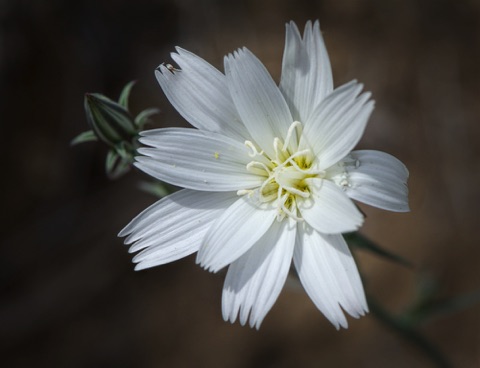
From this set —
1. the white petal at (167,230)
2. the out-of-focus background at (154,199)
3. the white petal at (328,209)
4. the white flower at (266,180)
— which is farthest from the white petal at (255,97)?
the out-of-focus background at (154,199)

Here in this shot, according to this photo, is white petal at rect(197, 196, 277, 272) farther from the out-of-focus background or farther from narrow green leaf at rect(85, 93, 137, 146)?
the out-of-focus background

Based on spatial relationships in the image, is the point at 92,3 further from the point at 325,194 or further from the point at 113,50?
the point at 325,194

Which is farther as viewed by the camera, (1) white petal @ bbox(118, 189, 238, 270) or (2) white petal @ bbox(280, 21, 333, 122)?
(1) white petal @ bbox(118, 189, 238, 270)

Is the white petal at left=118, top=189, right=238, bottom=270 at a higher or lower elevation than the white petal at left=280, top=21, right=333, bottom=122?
lower

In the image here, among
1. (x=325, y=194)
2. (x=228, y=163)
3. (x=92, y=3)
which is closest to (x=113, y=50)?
(x=92, y=3)

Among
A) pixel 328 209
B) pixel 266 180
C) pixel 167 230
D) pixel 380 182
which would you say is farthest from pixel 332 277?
pixel 167 230

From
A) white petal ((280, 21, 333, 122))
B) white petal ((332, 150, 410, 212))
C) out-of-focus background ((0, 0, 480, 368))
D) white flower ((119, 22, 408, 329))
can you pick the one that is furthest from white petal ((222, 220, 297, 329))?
out-of-focus background ((0, 0, 480, 368))
